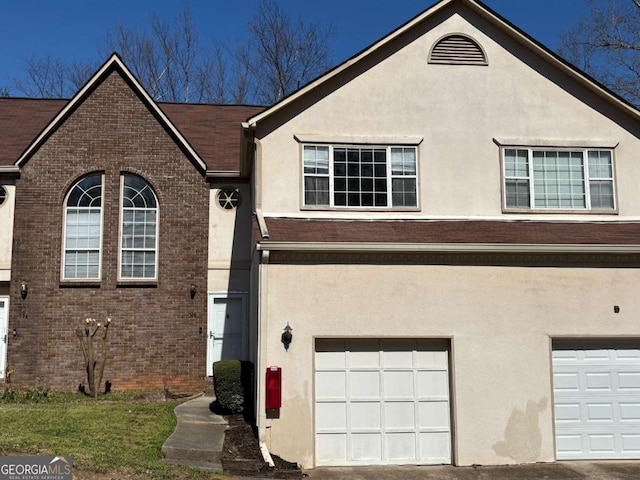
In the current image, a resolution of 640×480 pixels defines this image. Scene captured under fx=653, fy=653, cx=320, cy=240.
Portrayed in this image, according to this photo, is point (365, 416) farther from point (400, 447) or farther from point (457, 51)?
point (457, 51)

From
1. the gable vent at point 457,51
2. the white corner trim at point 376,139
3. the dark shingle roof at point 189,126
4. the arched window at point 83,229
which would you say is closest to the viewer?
the white corner trim at point 376,139

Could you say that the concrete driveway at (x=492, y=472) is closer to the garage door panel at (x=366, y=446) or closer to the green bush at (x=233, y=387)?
the garage door panel at (x=366, y=446)

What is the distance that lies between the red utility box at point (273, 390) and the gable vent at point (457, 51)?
7.39 meters

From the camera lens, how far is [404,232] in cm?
1243

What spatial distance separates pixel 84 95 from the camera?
16.9 m

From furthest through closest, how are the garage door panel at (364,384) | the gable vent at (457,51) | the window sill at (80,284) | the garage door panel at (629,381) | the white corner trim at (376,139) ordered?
the window sill at (80,284)
the gable vent at (457,51)
the white corner trim at (376,139)
the garage door panel at (629,381)
the garage door panel at (364,384)

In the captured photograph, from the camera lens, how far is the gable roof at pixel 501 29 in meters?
13.4

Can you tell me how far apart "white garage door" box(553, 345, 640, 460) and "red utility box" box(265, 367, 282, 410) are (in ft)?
16.6

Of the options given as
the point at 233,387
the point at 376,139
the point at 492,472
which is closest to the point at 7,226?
the point at 233,387

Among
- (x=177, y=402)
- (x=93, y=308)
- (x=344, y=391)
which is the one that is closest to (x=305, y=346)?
(x=344, y=391)

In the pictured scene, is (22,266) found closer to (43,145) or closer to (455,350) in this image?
(43,145)

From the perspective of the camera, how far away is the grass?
9031 millimetres

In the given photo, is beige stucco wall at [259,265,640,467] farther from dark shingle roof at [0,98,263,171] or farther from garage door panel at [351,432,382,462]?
dark shingle roof at [0,98,263,171]

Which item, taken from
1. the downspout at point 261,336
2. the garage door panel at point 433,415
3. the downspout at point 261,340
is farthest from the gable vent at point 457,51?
the garage door panel at point 433,415
